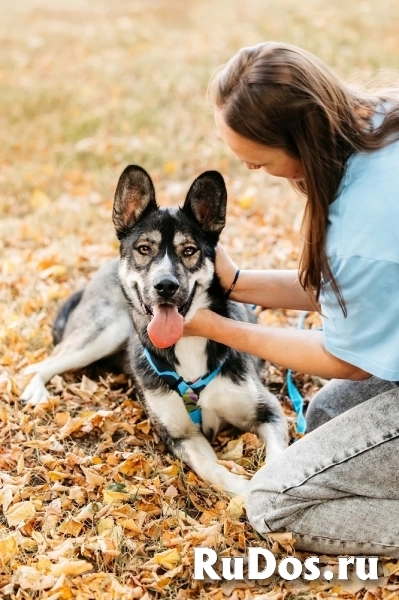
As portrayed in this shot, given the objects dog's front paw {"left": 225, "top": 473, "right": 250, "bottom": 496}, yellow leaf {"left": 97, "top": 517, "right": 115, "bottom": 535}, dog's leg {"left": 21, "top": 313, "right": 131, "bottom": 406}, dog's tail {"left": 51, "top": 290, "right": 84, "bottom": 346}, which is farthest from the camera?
dog's tail {"left": 51, "top": 290, "right": 84, "bottom": 346}

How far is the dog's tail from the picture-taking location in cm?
465

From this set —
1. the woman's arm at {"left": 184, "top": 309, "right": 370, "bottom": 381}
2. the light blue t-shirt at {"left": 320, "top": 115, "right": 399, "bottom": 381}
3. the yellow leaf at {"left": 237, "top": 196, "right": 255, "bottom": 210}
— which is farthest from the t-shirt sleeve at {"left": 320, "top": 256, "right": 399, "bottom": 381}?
the yellow leaf at {"left": 237, "top": 196, "right": 255, "bottom": 210}

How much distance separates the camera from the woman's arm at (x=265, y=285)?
3.53 metres

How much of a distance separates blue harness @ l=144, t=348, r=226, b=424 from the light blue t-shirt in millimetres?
1036

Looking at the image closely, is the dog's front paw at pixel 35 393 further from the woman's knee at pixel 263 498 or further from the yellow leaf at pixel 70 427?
the woman's knee at pixel 263 498

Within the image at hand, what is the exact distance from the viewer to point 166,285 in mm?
3121

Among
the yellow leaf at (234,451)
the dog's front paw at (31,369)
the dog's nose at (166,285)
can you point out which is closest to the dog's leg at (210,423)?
the yellow leaf at (234,451)

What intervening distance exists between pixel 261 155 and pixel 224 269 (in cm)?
98

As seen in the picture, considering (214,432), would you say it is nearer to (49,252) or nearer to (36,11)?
(49,252)

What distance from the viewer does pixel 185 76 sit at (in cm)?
1000

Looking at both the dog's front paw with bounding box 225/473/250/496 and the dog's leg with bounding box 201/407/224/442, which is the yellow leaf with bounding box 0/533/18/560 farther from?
the dog's leg with bounding box 201/407/224/442

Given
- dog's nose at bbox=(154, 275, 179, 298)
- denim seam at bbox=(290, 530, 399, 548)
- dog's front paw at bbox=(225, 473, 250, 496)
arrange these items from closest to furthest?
1. denim seam at bbox=(290, 530, 399, 548)
2. dog's nose at bbox=(154, 275, 179, 298)
3. dog's front paw at bbox=(225, 473, 250, 496)

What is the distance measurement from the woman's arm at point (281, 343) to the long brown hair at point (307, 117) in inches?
12.3

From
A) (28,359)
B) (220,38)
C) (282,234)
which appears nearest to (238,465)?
(28,359)
